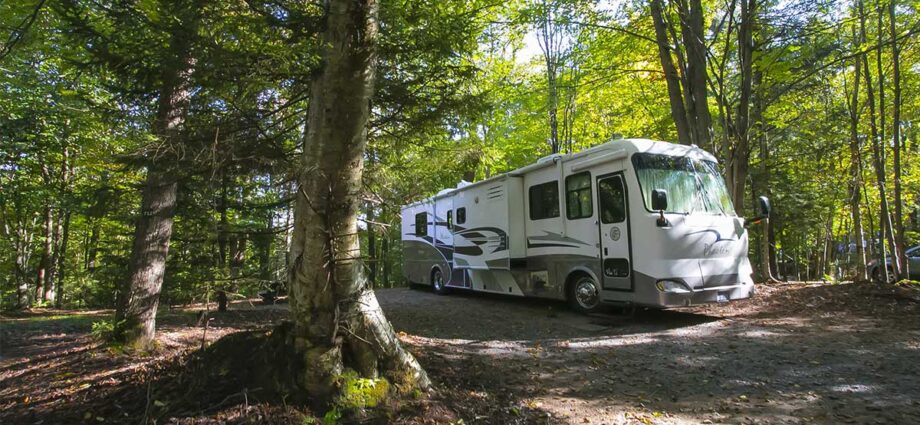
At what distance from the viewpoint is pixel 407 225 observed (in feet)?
50.6

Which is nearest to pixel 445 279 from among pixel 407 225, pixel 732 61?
pixel 407 225

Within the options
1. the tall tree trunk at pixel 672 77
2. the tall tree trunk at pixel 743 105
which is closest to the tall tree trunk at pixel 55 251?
the tall tree trunk at pixel 672 77

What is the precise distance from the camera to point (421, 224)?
1448 cm

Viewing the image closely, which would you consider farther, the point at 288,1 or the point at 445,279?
the point at 445,279

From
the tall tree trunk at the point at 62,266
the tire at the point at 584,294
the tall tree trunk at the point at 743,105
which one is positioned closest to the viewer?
the tire at the point at 584,294

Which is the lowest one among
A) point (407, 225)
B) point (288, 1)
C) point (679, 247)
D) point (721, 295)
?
point (721, 295)

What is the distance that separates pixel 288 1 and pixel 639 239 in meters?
5.95

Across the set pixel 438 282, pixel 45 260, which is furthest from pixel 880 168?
pixel 45 260

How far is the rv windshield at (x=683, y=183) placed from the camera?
25.4ft

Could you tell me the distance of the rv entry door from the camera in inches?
309

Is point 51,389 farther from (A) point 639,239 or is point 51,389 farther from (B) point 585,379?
(A) point 639,239

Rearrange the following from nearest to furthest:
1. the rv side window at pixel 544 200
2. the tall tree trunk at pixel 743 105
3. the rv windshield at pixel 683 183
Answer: the rv windshield at pixel 683 183 → the rv side window at pixel 544 200 → the tall tree trunk at pixel 743 105

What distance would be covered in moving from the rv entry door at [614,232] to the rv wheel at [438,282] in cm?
613

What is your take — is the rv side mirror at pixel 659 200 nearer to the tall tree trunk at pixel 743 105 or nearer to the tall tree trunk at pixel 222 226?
the tall tree trunk at pixel 743 105
